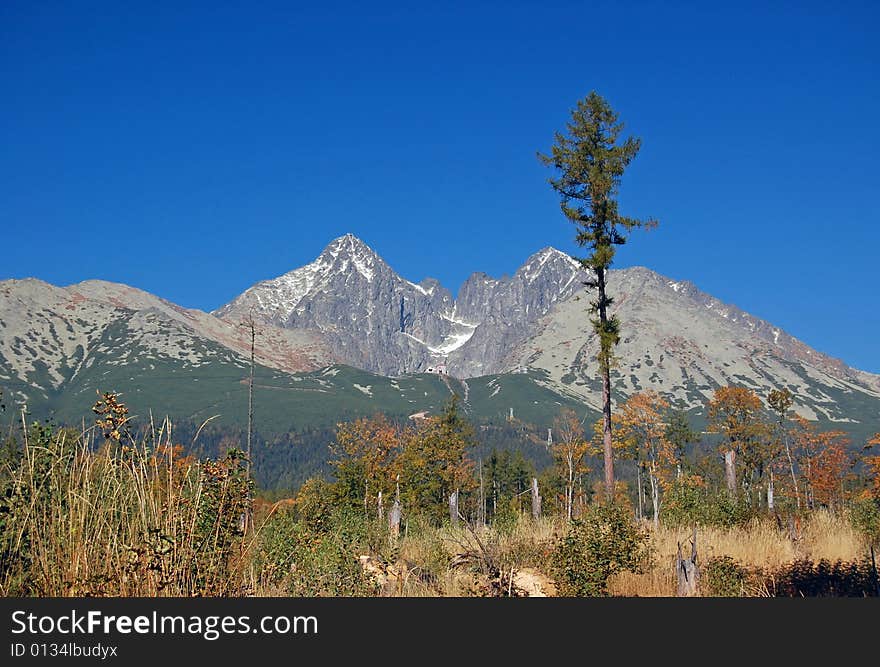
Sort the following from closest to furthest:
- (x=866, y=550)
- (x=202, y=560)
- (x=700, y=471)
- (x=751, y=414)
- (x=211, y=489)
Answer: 1. (x=202, y=560)
2. (x=211, y=489)
3. (x=866, y=550)
4. (x=751, y=414)
5. (x=700, y=471)

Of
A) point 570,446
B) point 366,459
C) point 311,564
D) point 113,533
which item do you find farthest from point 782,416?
point 113,533

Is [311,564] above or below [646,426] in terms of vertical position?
below

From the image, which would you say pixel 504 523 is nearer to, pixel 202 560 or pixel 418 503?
pixel 202 560

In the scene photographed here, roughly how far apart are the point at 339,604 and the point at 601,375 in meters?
25.1

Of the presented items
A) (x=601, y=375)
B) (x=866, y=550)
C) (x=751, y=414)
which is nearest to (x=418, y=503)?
(x=601, y=375)

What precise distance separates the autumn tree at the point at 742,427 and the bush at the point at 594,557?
149 ft

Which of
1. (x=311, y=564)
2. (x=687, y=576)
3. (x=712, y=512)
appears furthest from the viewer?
(x=712, y=512)

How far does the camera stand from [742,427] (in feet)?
187

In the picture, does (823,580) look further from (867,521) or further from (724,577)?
(867,521)

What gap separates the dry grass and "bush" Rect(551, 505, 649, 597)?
0.29 m

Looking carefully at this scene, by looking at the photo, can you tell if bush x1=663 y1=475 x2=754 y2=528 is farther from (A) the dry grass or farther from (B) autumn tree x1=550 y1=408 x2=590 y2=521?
(B) autumn tree x1=550 y1=408 x2=590 y2=521

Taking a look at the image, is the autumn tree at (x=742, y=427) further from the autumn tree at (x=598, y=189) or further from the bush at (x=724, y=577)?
the bush at (x=724, y=577)

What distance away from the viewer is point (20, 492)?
6961mm

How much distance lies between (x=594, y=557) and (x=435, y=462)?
129 feet
